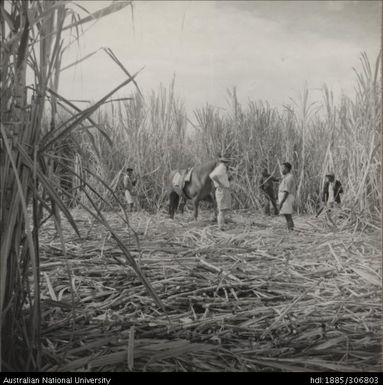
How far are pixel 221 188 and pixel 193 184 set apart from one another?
63cm

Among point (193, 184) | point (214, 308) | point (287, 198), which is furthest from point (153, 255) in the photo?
point (193, 184)

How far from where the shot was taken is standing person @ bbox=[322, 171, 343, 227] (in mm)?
4258

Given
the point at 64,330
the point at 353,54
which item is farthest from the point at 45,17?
the point at 353,54

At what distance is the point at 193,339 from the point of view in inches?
64.3

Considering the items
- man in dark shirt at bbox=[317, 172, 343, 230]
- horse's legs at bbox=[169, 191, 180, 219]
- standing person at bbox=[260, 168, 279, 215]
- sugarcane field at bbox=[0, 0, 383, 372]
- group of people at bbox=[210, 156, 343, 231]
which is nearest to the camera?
sugarcane field at bbox=[0, 0, 383, 372]

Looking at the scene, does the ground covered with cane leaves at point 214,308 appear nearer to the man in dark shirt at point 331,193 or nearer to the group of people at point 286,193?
the man in dark shirt at point 331,193

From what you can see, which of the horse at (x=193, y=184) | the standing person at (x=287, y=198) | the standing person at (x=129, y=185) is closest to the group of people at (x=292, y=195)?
the standing person at (x=287, y=198)

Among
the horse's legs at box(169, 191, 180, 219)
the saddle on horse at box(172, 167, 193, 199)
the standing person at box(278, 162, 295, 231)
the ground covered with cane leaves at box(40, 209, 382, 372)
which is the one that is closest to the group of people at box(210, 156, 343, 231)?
the standing person at box(278, 162, 295, 231)

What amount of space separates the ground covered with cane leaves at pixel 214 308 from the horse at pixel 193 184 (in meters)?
2.62

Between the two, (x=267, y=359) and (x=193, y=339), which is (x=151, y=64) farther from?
(x=267, y=359)

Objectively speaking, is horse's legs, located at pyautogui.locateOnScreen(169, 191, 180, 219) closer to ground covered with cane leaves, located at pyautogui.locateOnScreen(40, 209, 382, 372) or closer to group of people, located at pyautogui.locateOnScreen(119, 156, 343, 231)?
group of people, located at pyautogui.locateOnScreen(119, 156, 343, 231)

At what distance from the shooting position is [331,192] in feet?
14.6
